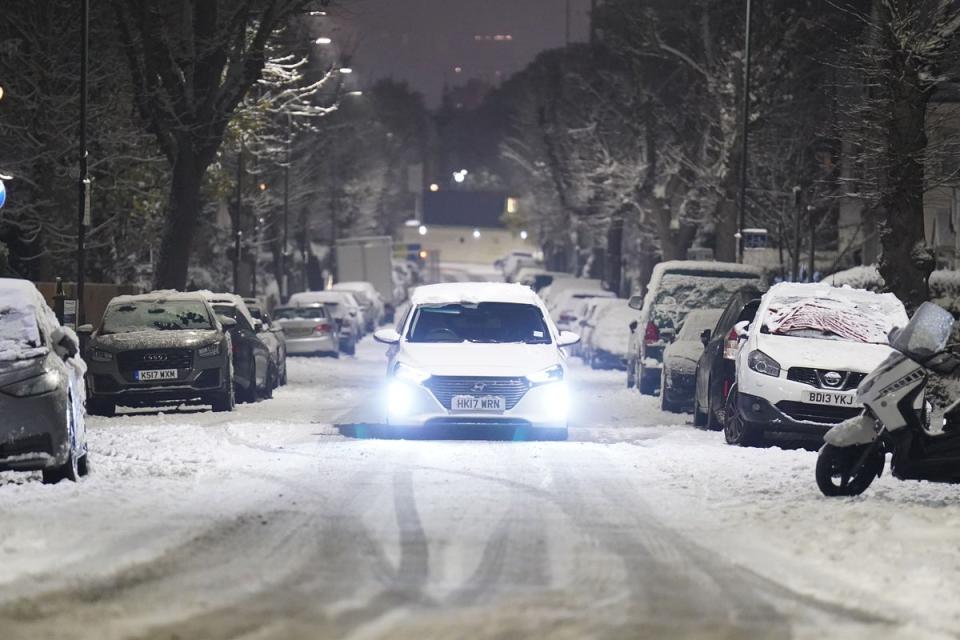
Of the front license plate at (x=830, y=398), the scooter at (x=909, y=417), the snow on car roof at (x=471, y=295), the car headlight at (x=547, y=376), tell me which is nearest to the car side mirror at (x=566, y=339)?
the snow on car roof at (x=471, y=295)

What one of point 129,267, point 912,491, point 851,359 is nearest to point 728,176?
point 129,267

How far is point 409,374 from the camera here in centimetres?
1777

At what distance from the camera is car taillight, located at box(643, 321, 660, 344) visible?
28.7 m

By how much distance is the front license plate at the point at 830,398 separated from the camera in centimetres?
1697

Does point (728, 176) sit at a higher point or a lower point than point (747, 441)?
higher

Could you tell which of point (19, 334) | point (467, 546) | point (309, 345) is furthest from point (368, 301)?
point (467, 546)

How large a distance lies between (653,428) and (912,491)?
7.48 m

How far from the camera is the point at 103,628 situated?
303 inches

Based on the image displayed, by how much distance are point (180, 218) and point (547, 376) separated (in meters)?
20.6

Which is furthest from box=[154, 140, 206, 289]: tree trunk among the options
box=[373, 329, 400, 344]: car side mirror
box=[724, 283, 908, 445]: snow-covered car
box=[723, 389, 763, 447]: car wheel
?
box=[723, 389, 763, 447]: car wheel

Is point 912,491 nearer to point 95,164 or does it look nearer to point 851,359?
point 851,359

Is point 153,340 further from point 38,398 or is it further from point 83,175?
point 38,398

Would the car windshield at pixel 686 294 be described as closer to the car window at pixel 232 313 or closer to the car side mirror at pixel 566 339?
the car window at pixel 232 313

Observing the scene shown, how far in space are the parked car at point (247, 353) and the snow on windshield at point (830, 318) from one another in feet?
29.7
